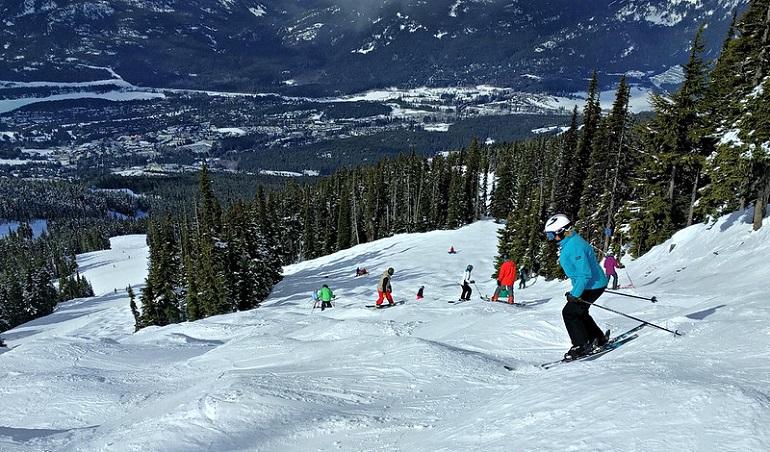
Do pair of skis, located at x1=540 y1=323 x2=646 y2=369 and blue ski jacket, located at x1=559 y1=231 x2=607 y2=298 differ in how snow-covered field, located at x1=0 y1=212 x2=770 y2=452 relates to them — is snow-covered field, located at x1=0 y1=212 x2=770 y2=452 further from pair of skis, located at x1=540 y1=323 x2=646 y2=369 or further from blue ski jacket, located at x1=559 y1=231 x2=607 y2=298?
blue ski jacket, located at x1=559 y1=231 x2=607 y2=298

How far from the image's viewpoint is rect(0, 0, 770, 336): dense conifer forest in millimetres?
17141

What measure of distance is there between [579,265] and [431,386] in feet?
9.29

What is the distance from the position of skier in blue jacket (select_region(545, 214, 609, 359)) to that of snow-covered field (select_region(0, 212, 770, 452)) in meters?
0.47

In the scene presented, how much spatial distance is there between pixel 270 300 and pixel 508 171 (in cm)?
4722

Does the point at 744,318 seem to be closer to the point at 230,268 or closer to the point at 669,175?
the point at 669,175

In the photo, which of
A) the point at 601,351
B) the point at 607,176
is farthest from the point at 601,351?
the point at 607,176

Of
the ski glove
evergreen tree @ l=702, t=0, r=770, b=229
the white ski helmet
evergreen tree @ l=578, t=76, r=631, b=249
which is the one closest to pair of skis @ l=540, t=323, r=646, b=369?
the ski glove

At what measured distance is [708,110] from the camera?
22578 mm

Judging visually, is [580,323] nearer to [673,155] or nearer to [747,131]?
[747,131]

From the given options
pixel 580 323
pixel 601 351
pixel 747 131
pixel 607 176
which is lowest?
pixel 601 351

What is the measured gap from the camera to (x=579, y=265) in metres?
6.52


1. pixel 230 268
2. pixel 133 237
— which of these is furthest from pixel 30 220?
pixel 230 268

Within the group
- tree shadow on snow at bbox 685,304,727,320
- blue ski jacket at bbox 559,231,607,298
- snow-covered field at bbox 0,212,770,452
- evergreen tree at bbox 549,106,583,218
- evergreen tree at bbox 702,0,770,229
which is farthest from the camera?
evergreen tree at bbox 549,106,583,218

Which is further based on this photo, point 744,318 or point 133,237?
point 133,237
